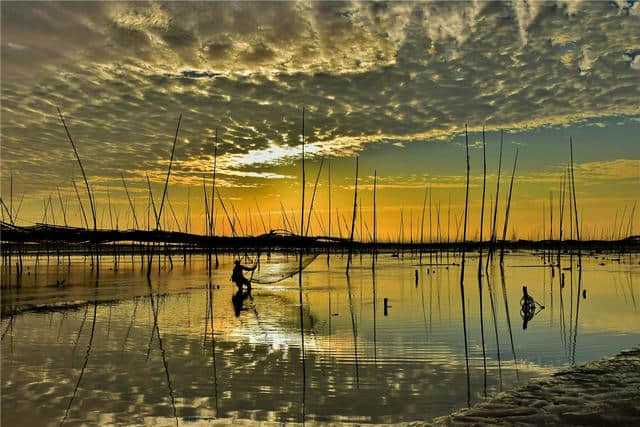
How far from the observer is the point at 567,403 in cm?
845

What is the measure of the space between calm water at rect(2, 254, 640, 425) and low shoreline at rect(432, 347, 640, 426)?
56 cm

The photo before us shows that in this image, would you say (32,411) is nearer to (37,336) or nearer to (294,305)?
(37,336)

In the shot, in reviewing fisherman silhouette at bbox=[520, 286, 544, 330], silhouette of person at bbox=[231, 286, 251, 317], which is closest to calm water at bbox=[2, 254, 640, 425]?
silhouette of person at bbox=[231, 286, 251, 317]

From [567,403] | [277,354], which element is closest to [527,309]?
[277,354]

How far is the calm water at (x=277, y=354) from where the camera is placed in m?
8.66

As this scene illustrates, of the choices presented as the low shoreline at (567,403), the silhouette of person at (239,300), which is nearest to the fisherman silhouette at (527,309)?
the low shoreline at (567,403)

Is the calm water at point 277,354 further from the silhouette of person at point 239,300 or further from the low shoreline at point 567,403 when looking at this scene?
the low shoreline at point 567,403

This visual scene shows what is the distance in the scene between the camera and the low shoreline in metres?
7.62

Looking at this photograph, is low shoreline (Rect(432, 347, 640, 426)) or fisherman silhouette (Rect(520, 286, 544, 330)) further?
fisherman silhouette (Rect(520, 286, 544, 330))

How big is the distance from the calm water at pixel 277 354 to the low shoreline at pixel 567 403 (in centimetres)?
56

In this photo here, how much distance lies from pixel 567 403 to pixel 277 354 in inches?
267

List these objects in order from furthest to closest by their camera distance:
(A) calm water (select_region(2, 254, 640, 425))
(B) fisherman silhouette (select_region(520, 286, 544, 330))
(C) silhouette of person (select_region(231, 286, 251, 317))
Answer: (C) silhouette of person (select_region(231, 286, 251, 317))
(B) fisherman silhouette (select_region(520, 286, 544, 330))
(A) calm water (select_region(2, 254, 640, 425))

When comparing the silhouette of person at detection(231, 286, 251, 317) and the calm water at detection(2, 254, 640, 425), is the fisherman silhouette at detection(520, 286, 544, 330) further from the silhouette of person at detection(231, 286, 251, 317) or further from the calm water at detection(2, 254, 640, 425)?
the silhouette of person at detection(231, 286, 251, 317)

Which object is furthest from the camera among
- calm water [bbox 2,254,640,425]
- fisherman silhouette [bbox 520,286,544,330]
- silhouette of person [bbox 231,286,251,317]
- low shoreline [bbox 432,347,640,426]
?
silhouette of person [bbox 231,286,251,317]
